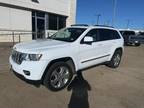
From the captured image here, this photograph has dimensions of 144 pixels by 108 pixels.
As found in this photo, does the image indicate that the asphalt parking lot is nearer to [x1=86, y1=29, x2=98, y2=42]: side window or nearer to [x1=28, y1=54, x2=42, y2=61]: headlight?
[x1=28, y1=54, x2=42, y2=61]: headlight

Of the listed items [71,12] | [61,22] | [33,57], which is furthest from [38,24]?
[33,57]

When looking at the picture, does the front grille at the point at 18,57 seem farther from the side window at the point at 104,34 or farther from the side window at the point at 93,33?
Result: the side window at the point at 104,34

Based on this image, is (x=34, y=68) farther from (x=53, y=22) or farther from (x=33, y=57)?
(x=53, y=22)

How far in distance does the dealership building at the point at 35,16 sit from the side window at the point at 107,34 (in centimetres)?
1055

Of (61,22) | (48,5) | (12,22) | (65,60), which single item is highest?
(48,5)

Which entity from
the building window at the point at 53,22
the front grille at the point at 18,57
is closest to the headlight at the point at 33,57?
the front grille at the point at 18,57

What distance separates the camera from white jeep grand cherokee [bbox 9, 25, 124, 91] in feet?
14.6

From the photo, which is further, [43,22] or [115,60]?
[43,22]

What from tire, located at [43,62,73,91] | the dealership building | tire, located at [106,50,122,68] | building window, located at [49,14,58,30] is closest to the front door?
the dealership building

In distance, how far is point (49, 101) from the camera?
168 inches

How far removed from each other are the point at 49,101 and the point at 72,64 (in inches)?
57.3

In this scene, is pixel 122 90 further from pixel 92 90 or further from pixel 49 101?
pixel 49 101

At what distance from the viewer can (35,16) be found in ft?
59.4

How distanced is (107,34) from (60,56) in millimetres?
3019
